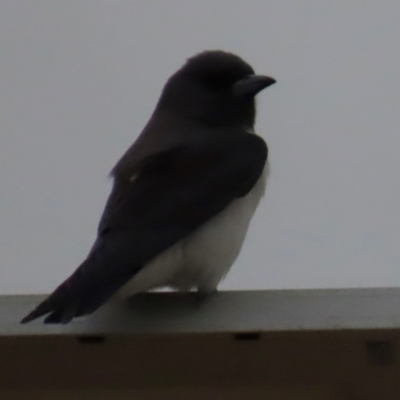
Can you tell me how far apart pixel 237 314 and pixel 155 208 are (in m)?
0.34

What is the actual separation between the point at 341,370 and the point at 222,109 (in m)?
0.93

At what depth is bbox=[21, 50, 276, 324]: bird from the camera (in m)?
1.58

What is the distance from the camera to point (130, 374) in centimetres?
151

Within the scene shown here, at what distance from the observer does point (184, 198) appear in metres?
1.83

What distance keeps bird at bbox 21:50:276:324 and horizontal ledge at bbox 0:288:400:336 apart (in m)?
0.05

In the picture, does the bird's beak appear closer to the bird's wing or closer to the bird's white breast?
the bird's wing

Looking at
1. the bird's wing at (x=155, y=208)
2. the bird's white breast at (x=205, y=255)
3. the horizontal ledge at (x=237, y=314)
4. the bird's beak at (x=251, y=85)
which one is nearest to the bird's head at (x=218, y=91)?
the bird's beak at (x=251, y=85)

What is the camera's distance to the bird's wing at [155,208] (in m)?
1.50

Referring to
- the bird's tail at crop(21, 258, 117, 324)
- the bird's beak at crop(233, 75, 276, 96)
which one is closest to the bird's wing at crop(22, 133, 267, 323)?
the bird's tail at crop(21, 258, 117, 324)

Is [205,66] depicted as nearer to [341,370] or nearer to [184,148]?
[184,148]

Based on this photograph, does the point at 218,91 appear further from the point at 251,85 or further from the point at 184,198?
the point at 184,198

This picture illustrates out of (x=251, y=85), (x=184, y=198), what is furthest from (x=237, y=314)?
(x=251, y=85)

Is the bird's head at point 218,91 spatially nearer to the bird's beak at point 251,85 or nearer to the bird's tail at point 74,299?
the bird's beak at point 251,85

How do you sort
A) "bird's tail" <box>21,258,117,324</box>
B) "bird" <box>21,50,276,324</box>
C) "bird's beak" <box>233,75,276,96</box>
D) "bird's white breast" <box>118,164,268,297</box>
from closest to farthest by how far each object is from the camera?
"bird's tail" <box>21,258,117,324</box>, "bird" <box>21,50,276,324</box>, "bird's white breast" <box>118,164,268,297</box>, "bird's beak" <box>233,75,276,96</box>
